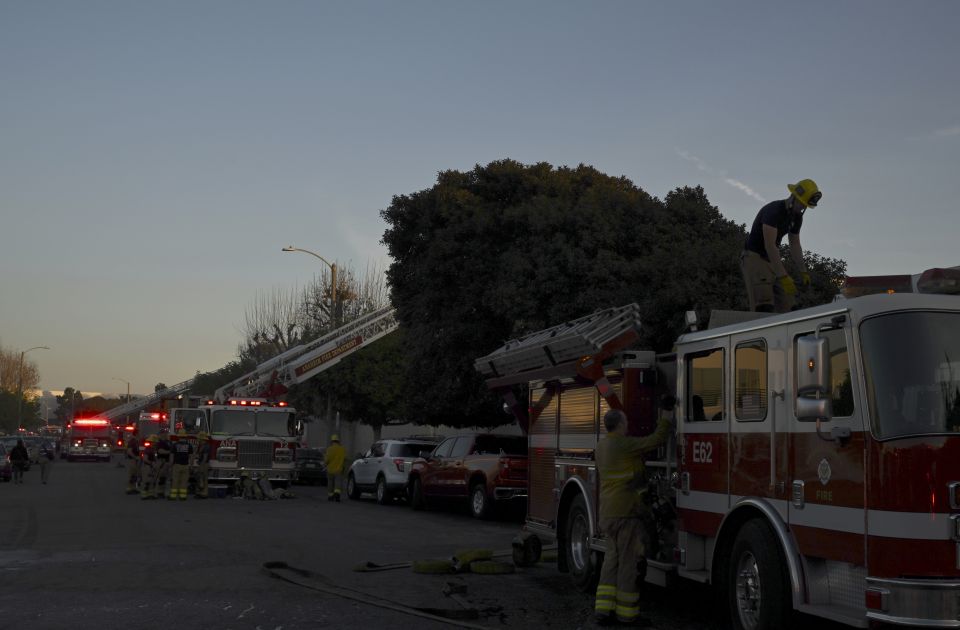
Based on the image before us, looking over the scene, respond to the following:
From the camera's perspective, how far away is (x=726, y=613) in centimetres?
905

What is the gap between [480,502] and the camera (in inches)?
839

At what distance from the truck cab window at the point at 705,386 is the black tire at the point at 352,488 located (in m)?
20.3

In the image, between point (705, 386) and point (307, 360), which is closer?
point (705, 386)

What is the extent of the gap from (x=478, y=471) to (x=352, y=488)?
26.9ft

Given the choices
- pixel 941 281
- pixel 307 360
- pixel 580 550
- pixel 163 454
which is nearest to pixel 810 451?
pixel 941 281

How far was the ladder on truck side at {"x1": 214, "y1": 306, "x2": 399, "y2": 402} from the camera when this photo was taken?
108 ft

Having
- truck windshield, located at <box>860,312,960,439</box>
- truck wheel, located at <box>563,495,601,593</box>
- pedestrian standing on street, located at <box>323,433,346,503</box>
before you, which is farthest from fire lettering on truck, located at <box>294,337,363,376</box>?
truck windshield, located at <box>860,312,960,439</box>

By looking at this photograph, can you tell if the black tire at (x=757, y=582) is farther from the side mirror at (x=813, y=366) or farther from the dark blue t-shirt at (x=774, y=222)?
the dark blue t-shirt at (x=774, y=222)

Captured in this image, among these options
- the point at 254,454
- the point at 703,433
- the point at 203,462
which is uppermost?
the point at 703,433

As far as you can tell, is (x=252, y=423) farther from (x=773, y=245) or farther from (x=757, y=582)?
(x=757, y=582)

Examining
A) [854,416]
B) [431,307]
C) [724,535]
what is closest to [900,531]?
[854,416]

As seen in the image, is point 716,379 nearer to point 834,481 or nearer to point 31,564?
point 834,481

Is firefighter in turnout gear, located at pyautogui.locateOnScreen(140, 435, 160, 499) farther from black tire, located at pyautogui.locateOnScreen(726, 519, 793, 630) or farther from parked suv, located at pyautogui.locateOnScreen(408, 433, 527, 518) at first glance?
black tire, located at pyautogui.locateOnScreen(726, 519, 793, 630)

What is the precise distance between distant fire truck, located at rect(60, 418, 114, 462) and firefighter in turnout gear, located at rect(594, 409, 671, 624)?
61.8m
